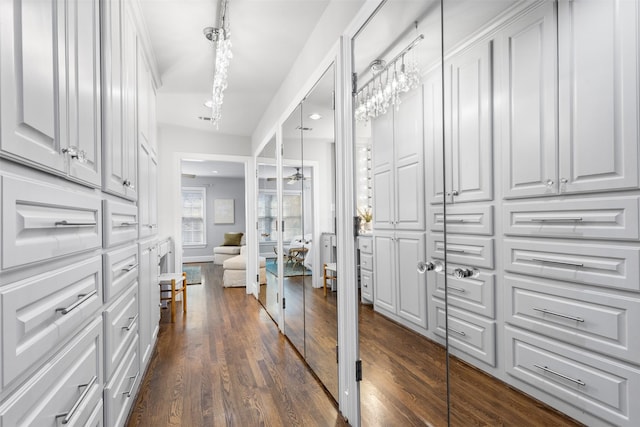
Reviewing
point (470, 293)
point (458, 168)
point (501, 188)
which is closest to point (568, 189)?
point (501, 188)

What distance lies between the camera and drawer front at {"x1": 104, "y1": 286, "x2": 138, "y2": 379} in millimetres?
1338

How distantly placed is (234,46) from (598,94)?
254cm

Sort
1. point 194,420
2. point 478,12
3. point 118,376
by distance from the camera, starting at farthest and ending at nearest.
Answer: point 194,420
point 118,376
point 478,12

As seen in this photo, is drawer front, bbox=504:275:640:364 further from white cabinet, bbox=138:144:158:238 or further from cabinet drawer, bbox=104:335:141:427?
white cabinet, bbox=138:144:158:238

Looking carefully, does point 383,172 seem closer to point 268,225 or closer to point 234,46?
point 234,46

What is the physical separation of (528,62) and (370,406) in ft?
5.33

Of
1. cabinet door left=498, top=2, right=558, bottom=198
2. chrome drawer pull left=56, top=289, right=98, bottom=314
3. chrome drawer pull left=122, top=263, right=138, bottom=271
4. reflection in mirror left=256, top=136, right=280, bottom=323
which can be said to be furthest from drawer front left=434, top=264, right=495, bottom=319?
reflection in mirror left=256, top=136, right=280, bottom=323

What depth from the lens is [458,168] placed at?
124 centimetres

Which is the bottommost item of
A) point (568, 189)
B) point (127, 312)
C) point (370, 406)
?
point (370, 406)

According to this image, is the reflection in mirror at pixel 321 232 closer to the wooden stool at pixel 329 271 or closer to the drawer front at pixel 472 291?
the wooden stool at pixel 329 271

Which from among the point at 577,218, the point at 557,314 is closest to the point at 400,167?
the point at 577,218

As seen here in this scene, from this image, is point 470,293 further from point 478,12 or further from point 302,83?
point 302,83

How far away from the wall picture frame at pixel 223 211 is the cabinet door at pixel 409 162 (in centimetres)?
875

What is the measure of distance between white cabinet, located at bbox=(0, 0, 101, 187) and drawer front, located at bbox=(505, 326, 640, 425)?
1551 mm
